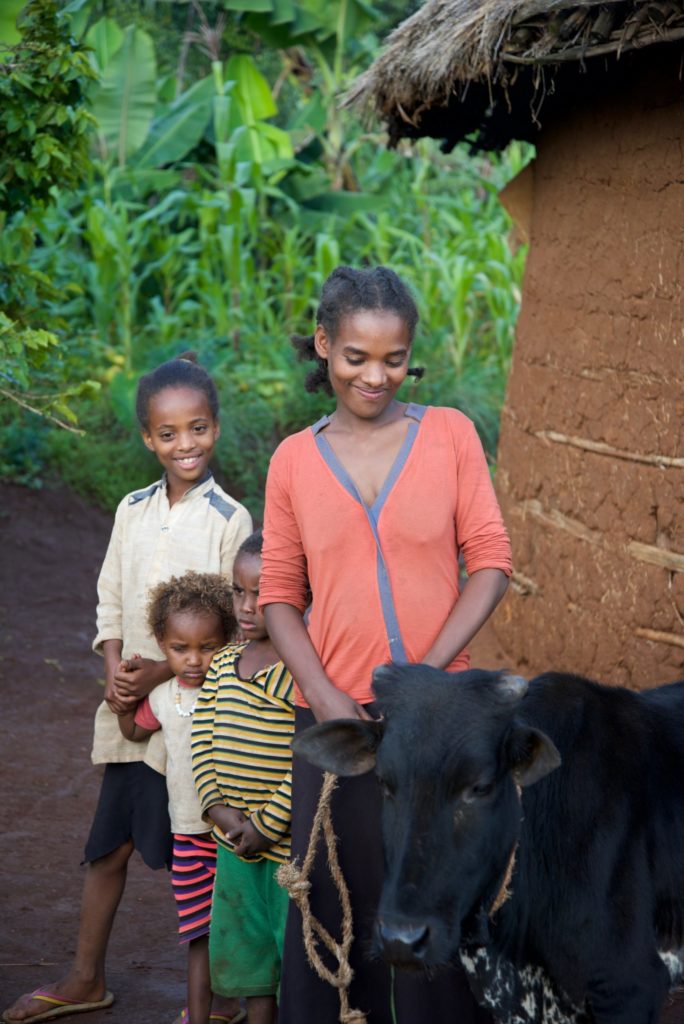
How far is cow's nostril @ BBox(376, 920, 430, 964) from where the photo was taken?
7.65 ft

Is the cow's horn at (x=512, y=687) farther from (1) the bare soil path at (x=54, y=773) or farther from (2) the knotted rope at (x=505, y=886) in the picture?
(1) the bare soil path at (x=54, y=773)

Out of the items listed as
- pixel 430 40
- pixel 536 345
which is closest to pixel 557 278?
pixel 536 345

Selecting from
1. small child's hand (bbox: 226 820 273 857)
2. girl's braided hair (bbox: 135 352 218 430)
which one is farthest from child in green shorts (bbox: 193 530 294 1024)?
girl's braided hair (bbox: 135 352 218 430)

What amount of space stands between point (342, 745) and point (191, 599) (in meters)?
0.98

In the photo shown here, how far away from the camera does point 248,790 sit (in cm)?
321

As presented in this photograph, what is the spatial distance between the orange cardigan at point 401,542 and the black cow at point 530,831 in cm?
25

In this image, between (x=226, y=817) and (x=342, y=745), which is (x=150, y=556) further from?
(x=342, y=745)

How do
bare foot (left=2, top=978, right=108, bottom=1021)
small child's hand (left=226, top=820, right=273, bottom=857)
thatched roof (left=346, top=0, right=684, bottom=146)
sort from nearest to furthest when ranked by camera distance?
small child's hand (left=226, top=820, right=273, bottom=857)
bare foot (left=2, top=978, right=108, bottom=1021)
thatched roof (left=346, top=0, right=684, bottom=146)

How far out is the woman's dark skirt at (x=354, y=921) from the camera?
2.87 m

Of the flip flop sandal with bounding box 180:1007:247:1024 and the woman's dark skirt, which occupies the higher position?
the woman's dark skirt

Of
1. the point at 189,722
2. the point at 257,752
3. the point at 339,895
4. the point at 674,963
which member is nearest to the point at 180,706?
the point at 189,722

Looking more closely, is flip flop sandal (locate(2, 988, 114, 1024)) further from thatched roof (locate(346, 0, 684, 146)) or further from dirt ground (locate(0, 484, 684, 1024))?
thatched roof (locate(346, 0, 684, 146))

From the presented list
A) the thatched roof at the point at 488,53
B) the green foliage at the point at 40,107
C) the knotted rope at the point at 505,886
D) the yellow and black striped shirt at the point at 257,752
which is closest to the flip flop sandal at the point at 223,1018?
the yellow and black striped shirt at the point at 257,752

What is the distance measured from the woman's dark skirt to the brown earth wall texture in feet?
6.76
